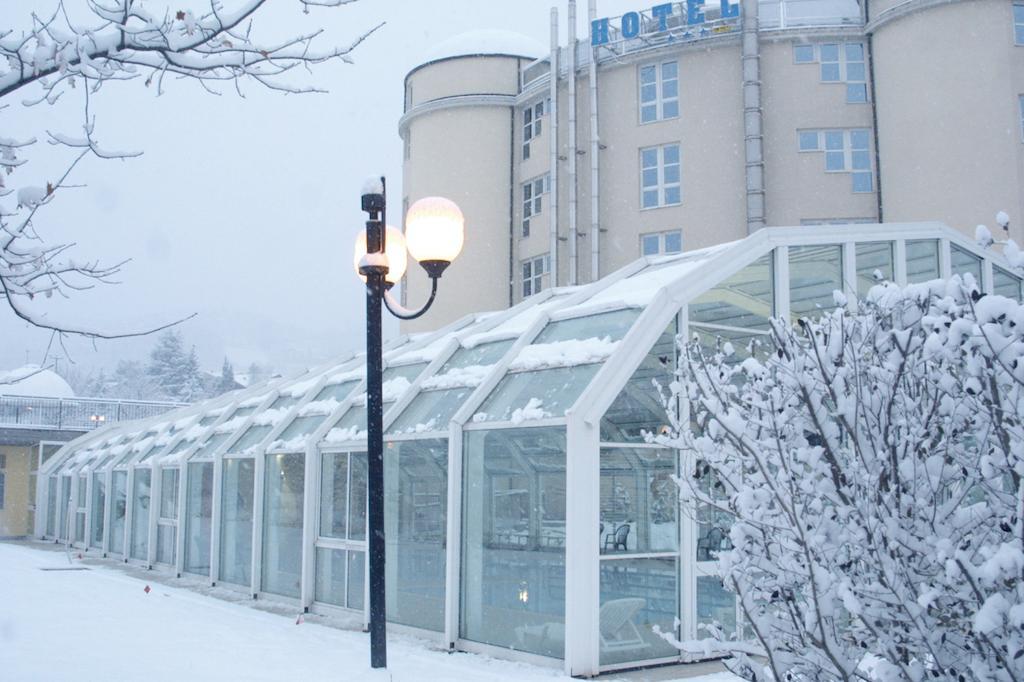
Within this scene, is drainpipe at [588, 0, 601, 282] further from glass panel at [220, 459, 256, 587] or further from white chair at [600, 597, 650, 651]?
white chair at [600, 597, 650, 651]

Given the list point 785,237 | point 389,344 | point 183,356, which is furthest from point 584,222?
point 183,356

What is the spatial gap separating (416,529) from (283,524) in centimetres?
388

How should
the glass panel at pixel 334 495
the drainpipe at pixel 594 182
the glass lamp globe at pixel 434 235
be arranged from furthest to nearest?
the drainpipe at pixel 594 182
the glass panel at pixel 334 495
the glass lamp globe at pixel 434 235

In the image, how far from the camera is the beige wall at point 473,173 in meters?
35.4

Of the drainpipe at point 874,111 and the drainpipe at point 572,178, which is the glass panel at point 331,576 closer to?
the drainpipe at point 572,178

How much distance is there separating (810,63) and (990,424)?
28.6 metres

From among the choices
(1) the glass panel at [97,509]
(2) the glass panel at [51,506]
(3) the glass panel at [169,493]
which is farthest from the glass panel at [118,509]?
(2) the glass panel at [51,506]

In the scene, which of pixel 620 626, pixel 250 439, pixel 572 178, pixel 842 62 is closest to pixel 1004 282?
pixel 620 626

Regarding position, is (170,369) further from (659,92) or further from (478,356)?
(478,356)

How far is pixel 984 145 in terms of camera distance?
26516 millimetres

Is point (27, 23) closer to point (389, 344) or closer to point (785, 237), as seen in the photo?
point (785, 237)

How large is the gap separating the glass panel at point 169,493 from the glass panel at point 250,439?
3091 millimetres

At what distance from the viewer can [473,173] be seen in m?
35.8

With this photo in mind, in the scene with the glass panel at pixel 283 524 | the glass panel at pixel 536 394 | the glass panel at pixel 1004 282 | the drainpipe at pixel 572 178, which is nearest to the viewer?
the glass panel at pixel 536 394
